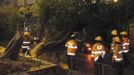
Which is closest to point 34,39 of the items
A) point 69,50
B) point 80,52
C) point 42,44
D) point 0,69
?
point 42,44

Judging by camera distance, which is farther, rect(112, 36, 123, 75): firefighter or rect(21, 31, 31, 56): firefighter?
rect(21, 31, 31, 56): firefighter

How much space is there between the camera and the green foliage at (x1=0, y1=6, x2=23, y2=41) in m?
22.9

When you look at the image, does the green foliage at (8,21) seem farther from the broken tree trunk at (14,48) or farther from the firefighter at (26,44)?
the broken tree trunk at (14,48)

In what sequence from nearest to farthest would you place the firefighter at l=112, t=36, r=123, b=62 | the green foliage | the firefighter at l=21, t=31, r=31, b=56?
the firefighter at l=112, t=36, r=123, b=62, the firefighter at l=21, t=31, r=31, b=56, the green foliage

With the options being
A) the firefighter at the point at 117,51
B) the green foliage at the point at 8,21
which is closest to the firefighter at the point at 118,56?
the firefighter at the point at 117,51

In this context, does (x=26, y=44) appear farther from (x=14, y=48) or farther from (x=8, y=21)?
(x=8, y=21)

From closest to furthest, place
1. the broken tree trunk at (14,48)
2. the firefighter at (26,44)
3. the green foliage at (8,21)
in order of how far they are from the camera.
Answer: the broken tree trunk at (14,48) < the firefighter at (26,44) < the green foliage at (8,21)

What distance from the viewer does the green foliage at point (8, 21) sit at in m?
→ 22.9

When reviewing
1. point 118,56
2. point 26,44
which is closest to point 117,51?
point 118,56

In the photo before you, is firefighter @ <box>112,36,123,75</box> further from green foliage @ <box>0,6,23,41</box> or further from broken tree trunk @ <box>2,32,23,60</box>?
green foliage @ <box>0,6,23,41</box>

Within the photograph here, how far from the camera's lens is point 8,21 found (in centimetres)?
2316

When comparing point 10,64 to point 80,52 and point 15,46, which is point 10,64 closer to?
point 15,46

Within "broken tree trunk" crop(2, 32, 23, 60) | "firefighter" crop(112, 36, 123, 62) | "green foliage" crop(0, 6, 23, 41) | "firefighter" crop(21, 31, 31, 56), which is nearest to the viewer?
"firefighter" crop(112, 36, 123, 62)

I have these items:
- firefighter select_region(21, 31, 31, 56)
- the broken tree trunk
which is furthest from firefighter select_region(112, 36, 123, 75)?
firefighter select_region(21, 31, 31, 56)
